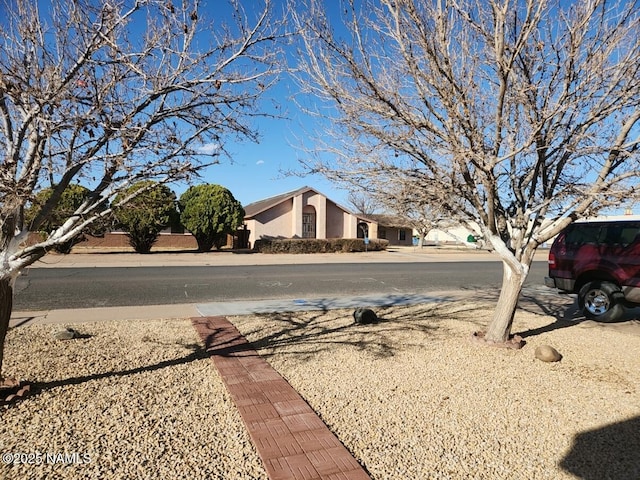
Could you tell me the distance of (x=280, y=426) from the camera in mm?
3873

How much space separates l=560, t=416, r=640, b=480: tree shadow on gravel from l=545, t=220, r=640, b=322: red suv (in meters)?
5.25

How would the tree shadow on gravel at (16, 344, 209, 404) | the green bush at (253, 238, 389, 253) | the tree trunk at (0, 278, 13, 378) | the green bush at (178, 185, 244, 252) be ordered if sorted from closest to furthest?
the tree trunk at (0, 278, 13, 378) < the tree shadow on gravel at (16, 344, 209, 404) < the green bush at (178, 185, 244, 252) < the green bush at (253, 238, 389, 253)

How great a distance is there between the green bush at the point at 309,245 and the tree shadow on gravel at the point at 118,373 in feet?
78.5

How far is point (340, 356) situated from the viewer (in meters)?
5.95

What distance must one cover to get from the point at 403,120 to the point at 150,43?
3022mm

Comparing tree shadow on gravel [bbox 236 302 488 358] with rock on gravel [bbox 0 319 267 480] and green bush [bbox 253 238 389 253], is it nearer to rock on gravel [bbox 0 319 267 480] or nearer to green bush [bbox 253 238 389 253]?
rock on gravel [bbox 0 319 267 480]

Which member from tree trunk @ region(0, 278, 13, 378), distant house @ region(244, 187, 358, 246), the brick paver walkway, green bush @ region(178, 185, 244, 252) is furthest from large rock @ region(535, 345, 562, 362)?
distant house @ region(244, 187, 358, 246)

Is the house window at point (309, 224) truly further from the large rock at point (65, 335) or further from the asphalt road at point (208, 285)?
the large rock at point (65, 335)

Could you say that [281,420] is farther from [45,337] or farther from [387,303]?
[387,303]

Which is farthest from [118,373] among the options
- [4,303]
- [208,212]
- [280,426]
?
[208,212]

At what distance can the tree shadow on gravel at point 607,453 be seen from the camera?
128 inches

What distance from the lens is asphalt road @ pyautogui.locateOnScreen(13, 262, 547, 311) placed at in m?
10.7

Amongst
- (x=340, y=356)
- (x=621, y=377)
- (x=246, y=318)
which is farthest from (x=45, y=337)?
(x=621, y=377)

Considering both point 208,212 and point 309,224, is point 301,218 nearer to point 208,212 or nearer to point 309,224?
point 309,224
